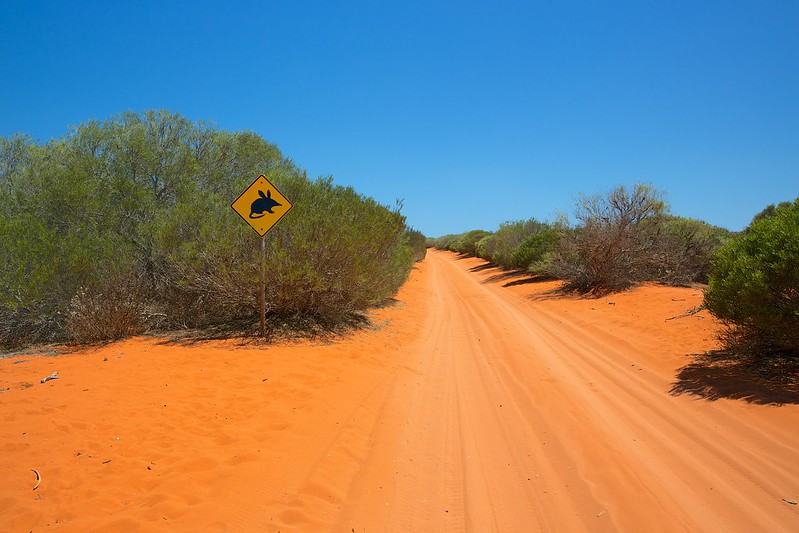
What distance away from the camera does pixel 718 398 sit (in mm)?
6102

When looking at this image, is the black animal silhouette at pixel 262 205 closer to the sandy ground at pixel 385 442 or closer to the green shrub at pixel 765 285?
the sandy ground at pixel 385 442

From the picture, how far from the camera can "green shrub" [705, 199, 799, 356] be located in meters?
6.15

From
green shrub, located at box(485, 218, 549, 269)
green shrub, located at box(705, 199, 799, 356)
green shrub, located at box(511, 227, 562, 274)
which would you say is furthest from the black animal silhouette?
green shrub, located at box(485, 218, 549, 269)

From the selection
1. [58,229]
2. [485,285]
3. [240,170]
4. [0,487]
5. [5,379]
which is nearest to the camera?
[0,487]

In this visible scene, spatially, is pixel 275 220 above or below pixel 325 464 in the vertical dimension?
above

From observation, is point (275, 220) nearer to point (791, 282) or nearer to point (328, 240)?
point (328, 240)

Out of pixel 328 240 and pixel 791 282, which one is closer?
pixel 791 282

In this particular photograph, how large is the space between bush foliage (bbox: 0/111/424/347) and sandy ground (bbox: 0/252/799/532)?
1516 millimetres

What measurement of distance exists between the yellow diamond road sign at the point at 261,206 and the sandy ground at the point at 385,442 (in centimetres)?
246

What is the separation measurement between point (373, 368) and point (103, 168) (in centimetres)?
899

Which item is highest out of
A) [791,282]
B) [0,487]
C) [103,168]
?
[103,168]

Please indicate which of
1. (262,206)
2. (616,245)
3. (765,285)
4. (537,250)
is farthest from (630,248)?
(262,206)

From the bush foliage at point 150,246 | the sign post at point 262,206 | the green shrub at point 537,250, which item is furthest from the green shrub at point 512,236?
the sign post at point 262,206

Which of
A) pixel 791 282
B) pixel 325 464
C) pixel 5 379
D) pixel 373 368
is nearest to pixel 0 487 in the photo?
pixel 325 464
